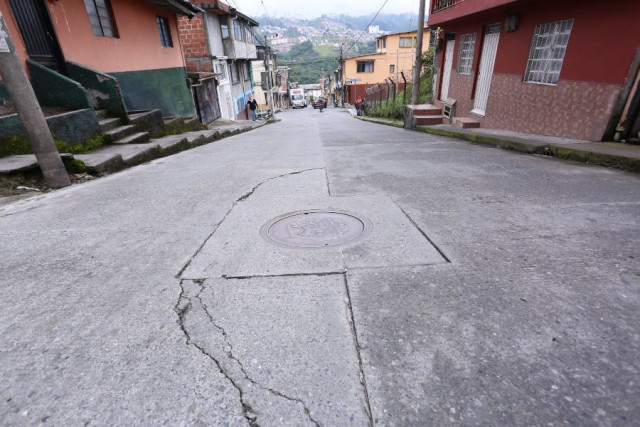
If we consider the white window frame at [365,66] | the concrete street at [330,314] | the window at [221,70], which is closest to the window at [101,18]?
the concrete street at [330,314]

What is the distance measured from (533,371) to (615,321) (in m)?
0.72


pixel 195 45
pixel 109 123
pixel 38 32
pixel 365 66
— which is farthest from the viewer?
pixel 365 66

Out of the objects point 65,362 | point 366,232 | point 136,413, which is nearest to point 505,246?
point 366,232

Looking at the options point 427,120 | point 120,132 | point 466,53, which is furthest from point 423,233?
point 466,53

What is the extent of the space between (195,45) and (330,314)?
2279 centimetres

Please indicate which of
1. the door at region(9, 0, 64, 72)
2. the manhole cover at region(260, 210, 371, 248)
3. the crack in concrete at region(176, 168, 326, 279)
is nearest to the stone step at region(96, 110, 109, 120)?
the door at region(9, 0, 64, 72)

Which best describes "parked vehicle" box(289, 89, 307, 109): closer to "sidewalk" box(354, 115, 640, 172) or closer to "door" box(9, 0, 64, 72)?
"door" box(9, 0, 64, 72)

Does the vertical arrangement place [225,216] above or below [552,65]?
→ below

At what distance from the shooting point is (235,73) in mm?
26172

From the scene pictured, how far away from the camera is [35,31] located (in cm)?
688

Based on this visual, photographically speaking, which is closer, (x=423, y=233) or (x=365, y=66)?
(x=423, y=233)

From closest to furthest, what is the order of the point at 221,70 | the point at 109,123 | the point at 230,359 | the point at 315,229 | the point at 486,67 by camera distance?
the point at 230,359
the point at 315,229
the point at 109,123
the point at 486,67
the point at 221,70

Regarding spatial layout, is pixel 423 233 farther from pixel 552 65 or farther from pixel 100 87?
pixel 100 87

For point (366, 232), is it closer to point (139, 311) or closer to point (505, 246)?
point (505, 246)
